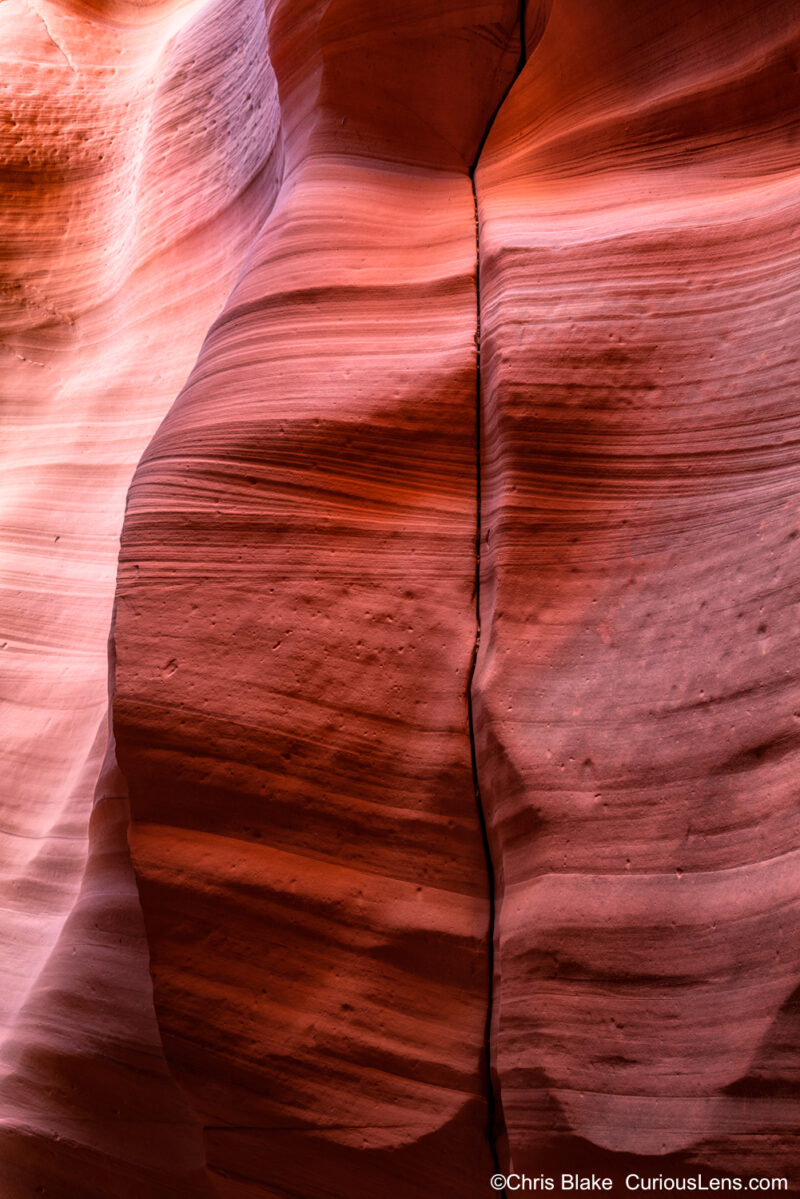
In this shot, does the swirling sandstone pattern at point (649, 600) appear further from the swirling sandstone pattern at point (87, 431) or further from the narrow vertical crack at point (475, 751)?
the swirling sandstone pattern at point (87, 431)

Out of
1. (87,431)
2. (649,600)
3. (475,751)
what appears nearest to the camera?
(649,600)

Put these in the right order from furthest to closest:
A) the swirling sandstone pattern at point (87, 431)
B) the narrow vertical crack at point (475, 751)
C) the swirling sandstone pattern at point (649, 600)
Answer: the swirling sandstone pattern at point (87, 431), the narrow vertical crack at point (475, 751), the swirling sandstone pattern at point (649, 600)

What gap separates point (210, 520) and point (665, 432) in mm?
948

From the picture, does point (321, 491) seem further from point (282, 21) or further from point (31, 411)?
point (31, 411)

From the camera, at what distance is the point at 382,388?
87.7 inches

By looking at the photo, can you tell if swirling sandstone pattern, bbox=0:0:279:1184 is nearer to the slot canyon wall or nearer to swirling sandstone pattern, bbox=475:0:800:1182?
the slot canyon wall

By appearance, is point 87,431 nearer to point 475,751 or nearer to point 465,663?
point 465,663

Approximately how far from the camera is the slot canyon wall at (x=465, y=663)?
5.74 ft

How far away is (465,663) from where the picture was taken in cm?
211

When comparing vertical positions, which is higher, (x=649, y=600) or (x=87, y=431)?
(x=649, y=600)

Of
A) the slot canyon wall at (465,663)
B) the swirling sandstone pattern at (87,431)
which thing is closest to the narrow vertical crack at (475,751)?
the slot canyon wall at (465,663)

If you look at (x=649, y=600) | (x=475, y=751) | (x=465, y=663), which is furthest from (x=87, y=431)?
(x=649, y=600)

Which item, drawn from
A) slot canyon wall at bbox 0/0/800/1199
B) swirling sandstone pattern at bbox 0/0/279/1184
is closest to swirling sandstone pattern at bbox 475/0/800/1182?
slot canyon wall at bbox 0/0/800/1199

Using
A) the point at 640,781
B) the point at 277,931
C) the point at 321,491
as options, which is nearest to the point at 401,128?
the point at 321,491
